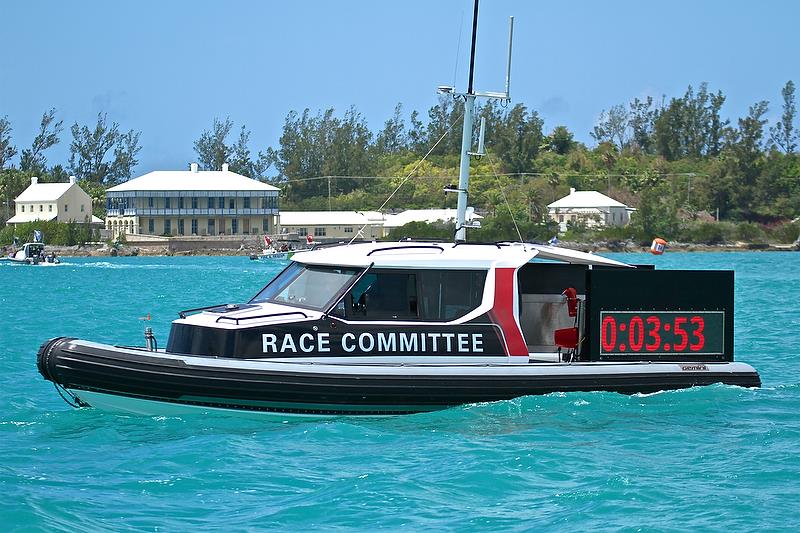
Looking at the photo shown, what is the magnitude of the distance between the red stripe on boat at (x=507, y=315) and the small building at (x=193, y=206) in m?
101

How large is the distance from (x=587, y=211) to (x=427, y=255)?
105845 millimetres

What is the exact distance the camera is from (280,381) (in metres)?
13.9

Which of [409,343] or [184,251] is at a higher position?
[409,343]

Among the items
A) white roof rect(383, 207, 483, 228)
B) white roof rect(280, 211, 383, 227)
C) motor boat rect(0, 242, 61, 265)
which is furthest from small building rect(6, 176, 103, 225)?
motor boat rect(0, 242, 61, 265)

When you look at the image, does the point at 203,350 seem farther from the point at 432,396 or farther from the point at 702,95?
the point at 702,95

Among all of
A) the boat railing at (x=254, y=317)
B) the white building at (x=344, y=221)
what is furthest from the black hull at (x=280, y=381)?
the white building at (x=344, y=221)

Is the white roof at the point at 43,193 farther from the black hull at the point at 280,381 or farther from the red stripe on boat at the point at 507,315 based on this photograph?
the red stripe on boat at the point at 507,315

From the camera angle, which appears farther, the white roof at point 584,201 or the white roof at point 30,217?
the white roof at point 584,201

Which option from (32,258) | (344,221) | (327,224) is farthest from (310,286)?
(327,224)

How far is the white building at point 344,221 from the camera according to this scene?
11350 cm

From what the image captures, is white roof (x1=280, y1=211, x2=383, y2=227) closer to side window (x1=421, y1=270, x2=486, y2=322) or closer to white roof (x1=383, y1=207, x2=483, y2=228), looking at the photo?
white roof (x1=383, y1=207, x2=483, y2=228)

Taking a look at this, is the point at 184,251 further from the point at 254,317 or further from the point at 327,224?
the point at 254,317

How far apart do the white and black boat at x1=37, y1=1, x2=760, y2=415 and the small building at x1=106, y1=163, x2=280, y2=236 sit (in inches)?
3929

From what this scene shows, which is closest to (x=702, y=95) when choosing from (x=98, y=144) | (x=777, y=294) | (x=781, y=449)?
(x=98, y=144)
